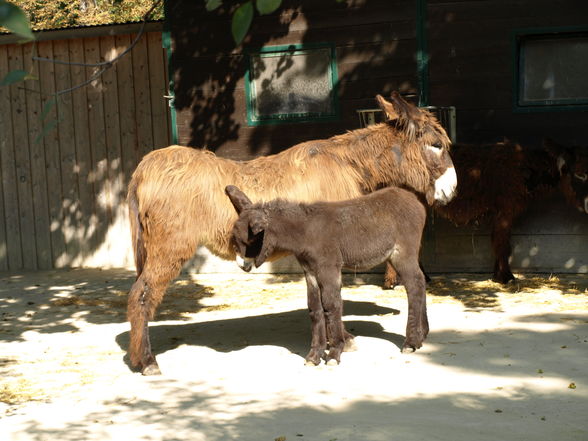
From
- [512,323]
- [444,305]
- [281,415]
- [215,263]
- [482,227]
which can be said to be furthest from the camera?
[215,263]

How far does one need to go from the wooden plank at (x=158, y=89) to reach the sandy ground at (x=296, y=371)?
294cm

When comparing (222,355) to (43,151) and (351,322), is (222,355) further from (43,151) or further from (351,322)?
(43,151)

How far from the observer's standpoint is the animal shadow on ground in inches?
274

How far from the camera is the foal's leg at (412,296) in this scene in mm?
6277

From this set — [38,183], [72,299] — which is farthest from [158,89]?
[72,299]

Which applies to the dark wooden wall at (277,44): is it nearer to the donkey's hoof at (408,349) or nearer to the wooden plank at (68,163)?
the wooden plank at (68,163)

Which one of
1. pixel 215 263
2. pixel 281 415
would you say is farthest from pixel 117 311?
pixel 281 415

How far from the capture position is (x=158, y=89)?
38.1ft

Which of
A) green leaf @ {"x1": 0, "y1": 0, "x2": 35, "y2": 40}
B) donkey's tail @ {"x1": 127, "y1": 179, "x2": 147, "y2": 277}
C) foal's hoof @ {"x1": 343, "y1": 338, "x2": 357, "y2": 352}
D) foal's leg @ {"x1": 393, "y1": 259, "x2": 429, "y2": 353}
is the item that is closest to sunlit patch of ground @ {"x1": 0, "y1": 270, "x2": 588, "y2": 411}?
donkey's tail @ {"x1": 127, "y1": 179, "x2": 147, "y2": 277}

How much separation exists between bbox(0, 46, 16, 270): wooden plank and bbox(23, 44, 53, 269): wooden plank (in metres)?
0.29

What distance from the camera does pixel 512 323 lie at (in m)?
7.27

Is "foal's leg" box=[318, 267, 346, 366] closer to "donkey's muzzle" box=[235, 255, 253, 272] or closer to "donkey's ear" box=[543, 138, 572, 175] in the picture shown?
"donkey's muzzle" box=[235, 255, 253, 272]

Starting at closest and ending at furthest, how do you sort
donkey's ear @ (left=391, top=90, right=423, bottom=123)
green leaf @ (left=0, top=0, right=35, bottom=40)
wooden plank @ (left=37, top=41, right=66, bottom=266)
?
green leaf @ (left=0, top=0, right=35, bottom=40), donkey's ear @ (left=391, top=90, right=423, bottom=123), wooden plank @ (left=37, top=41, right=66, bottom=266)

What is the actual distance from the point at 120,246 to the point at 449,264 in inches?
184
